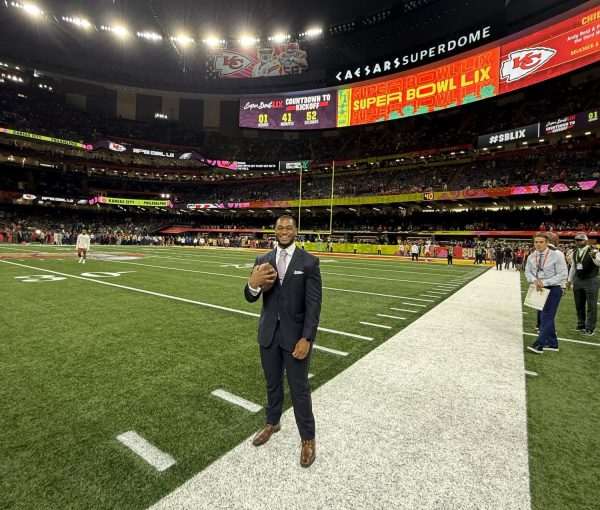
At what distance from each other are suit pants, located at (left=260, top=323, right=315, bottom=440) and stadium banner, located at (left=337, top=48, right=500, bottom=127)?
4252 centimetres

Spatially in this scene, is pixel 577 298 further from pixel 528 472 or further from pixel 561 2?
pixel 561 2

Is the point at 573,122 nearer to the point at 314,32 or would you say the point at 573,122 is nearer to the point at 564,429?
the point at 314,32

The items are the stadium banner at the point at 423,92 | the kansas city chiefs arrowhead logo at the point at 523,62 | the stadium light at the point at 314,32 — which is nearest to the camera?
the kansas city chiefs arrowhead logo at the point at 523,62

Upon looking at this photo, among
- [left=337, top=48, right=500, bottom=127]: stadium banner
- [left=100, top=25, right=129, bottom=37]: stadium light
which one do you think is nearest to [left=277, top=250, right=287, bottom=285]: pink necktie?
[left=337, top=48, right=500, bottom=127]: stadium banner

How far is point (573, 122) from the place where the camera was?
28.7 meters

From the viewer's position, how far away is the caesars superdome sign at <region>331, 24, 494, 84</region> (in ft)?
115

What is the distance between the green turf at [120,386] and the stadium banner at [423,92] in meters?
39.2

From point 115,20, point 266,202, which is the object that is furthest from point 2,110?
point 266,202

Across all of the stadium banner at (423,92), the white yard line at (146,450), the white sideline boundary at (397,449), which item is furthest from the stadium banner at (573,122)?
the white yard line at (146,450)

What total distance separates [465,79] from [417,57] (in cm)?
736

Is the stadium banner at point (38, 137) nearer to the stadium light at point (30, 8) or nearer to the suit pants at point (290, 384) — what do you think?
the stadium light at point (30, 8)

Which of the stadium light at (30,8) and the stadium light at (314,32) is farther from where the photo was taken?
the stadium light at (314,32)

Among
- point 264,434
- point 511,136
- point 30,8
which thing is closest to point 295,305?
point 264,434

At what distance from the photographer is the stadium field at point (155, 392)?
2.03 m
